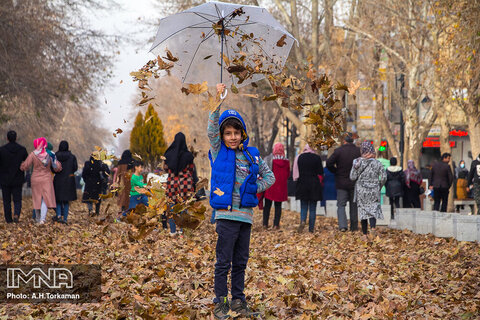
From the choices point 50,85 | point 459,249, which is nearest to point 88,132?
point 50,85

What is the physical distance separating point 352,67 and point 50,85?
1271cm

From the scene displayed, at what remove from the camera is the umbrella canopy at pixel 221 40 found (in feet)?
23.5

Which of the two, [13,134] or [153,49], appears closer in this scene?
[153,49]

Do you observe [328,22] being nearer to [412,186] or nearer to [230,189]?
[412,186]

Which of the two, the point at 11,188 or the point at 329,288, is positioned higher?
the point at 11,188

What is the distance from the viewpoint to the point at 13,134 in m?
15.1

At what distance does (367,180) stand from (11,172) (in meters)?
7.68

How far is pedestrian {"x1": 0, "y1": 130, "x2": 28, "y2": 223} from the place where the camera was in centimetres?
1499

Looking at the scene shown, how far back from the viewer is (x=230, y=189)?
5.95 metres

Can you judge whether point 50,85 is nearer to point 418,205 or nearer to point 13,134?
point 13,134

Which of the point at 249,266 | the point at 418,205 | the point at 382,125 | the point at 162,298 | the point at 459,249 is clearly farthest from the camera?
the point at 382,125

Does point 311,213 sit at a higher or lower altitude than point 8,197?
lower

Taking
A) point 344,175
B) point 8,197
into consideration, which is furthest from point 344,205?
point 8,197

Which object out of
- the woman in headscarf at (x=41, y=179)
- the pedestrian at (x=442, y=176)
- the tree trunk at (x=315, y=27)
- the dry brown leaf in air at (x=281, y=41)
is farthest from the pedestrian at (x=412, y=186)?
the dry brown leaf in air at (x=281, y=41)
